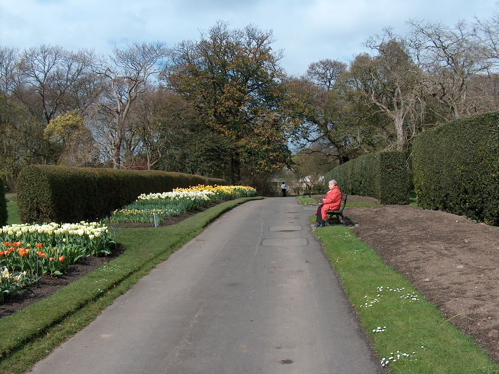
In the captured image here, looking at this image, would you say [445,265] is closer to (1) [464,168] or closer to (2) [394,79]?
(1) [464,168]

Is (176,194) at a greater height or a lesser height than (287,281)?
greater

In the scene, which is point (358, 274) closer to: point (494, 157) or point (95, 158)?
point (494, 157)

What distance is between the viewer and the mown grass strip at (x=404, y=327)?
12.6 feet

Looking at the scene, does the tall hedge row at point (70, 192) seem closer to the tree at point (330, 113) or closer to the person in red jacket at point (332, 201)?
the person in red jacket at point (332, 201)

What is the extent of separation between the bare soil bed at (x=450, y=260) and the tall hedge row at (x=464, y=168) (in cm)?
43

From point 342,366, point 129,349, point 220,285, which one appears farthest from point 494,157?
point 129,349

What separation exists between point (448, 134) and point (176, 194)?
10.9 m

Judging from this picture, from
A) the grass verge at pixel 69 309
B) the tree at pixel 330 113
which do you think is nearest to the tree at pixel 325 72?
the tree at pixel 330 113

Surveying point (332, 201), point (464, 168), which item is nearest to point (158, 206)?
point (332, 201)

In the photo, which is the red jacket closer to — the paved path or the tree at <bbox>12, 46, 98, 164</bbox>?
the paved path

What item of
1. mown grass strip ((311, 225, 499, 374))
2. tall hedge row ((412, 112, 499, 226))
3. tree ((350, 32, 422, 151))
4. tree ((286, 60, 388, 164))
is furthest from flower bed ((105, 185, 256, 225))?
tree ((286, 60, 388, 164))

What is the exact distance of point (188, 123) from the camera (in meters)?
43.6

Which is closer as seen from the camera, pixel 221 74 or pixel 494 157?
pixel 494 157

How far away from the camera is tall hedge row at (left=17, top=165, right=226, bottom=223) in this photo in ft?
37.8
